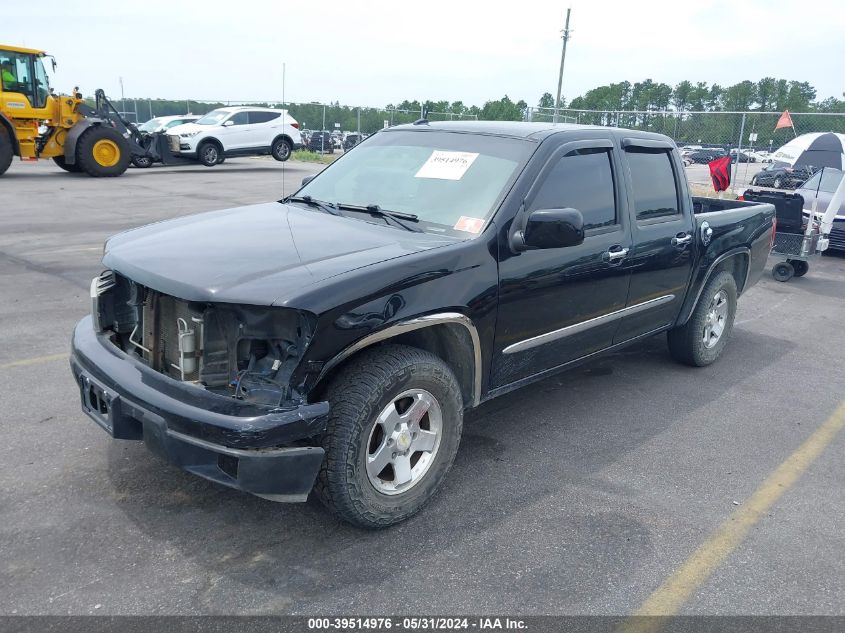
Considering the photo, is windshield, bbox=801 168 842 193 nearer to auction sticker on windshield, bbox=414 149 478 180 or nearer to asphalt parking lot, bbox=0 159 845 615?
asphalt parking lot, bbox=0 159 845 615

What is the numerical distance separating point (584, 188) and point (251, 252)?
2.04 meters

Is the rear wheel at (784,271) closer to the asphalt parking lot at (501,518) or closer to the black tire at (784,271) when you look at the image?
the black tire at (784,271)

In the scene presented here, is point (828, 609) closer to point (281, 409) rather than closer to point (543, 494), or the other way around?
point (543, 494)

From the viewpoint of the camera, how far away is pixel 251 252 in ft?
10.4

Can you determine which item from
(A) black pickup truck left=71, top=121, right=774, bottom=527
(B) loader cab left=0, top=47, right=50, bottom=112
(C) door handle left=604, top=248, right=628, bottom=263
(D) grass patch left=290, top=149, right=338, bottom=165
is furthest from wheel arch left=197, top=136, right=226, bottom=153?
(C) door handle left=604, top=248, right=628, bottom=263

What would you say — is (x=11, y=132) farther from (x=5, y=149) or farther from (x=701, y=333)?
(x=701, y=333)

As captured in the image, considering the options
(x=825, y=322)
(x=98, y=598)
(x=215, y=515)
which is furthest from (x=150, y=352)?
(x=825, y=322)

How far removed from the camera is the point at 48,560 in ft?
9.42

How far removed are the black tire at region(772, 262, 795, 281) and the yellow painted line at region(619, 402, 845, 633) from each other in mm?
5648

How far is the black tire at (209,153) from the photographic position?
75.0ft

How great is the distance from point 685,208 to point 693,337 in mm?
1038

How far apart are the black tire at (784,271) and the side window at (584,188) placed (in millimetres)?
6369

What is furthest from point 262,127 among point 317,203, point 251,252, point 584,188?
point 251,252

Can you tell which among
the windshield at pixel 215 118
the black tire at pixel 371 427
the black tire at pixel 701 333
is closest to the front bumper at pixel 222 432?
the black tire at pixel 371 427
